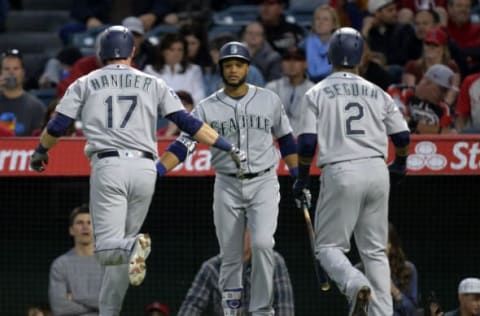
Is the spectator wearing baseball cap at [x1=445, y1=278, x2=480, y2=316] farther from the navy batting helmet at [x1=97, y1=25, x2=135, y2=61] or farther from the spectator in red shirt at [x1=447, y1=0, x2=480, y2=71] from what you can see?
the spectator in red shirt at [x1=447, y1=0, x2=480, y2=71]

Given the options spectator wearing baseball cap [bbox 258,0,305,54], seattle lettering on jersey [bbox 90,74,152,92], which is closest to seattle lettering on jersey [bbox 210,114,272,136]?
seattle lettering on jersey [bbox 90,74,152,92]

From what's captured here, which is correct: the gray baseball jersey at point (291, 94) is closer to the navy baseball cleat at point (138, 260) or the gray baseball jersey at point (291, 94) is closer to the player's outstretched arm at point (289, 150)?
the player's outstretched arm at point (289, 150)

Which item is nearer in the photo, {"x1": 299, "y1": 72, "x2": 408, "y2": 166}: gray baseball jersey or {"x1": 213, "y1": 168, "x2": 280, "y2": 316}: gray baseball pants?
{"x1": 299, "y1": 72, "x2": 408, "y2": 166}: gray baseball jersey

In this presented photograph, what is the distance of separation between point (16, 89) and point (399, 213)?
3601mm

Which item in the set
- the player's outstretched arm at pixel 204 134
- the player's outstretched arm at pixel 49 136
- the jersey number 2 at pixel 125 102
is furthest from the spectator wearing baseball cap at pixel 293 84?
the player's outstretched arm at pixel 49 136

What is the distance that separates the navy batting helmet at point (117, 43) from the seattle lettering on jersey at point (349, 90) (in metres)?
1.38

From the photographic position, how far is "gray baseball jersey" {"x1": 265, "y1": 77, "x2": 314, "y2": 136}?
13.1m

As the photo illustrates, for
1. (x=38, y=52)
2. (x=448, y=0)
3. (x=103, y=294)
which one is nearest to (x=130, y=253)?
(x=103, y=294)

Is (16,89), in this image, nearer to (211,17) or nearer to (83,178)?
(83,178)

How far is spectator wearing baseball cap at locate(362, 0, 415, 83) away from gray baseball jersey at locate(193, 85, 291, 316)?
13.6ft

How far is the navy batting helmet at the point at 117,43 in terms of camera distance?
1024cm

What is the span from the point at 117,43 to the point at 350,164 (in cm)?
179

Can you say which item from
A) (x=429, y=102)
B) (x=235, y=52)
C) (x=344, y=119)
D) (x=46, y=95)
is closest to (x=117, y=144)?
(x=235, y=52)

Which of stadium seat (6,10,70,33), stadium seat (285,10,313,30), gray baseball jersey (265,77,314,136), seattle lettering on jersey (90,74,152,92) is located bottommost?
seattle lettering on jersey (90,74,152,92)
